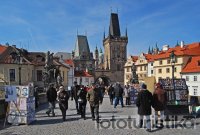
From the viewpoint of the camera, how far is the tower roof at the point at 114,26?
4744 inches

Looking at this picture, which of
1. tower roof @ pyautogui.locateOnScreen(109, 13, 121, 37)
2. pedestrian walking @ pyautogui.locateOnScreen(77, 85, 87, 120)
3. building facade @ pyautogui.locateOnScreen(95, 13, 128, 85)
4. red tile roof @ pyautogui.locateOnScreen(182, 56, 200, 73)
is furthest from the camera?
tower roof @ pyautogui.locateOnScreen(109, 13, 121, 37)

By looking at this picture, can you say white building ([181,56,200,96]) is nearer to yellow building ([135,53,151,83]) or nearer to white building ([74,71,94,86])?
yellow building ([135,53,151,83])

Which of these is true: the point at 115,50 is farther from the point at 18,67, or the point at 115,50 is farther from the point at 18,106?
the point at 18,106

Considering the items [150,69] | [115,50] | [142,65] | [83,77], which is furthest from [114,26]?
[150,69]

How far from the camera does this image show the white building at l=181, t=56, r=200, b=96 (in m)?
54.4

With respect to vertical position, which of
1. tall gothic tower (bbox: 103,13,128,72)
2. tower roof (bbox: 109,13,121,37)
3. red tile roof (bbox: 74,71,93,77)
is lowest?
red tile roof (bbox: 74,71,93,77)

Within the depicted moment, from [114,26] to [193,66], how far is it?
222ft

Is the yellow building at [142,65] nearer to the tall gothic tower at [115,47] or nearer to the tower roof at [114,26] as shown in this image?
the tall gothic tower at [115,47]

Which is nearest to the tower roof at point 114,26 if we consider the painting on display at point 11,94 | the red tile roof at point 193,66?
the red tile roof at point 193,66

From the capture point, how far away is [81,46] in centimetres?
11738

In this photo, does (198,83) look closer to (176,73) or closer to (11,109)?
(176,73)

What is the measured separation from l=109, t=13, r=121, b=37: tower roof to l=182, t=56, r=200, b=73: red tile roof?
205 ft

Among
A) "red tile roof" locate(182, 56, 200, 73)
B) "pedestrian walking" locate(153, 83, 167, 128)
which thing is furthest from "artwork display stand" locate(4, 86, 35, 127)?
"red tile roof" locate(182, 56, 200, 73)

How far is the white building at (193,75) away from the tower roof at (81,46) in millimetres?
60400
